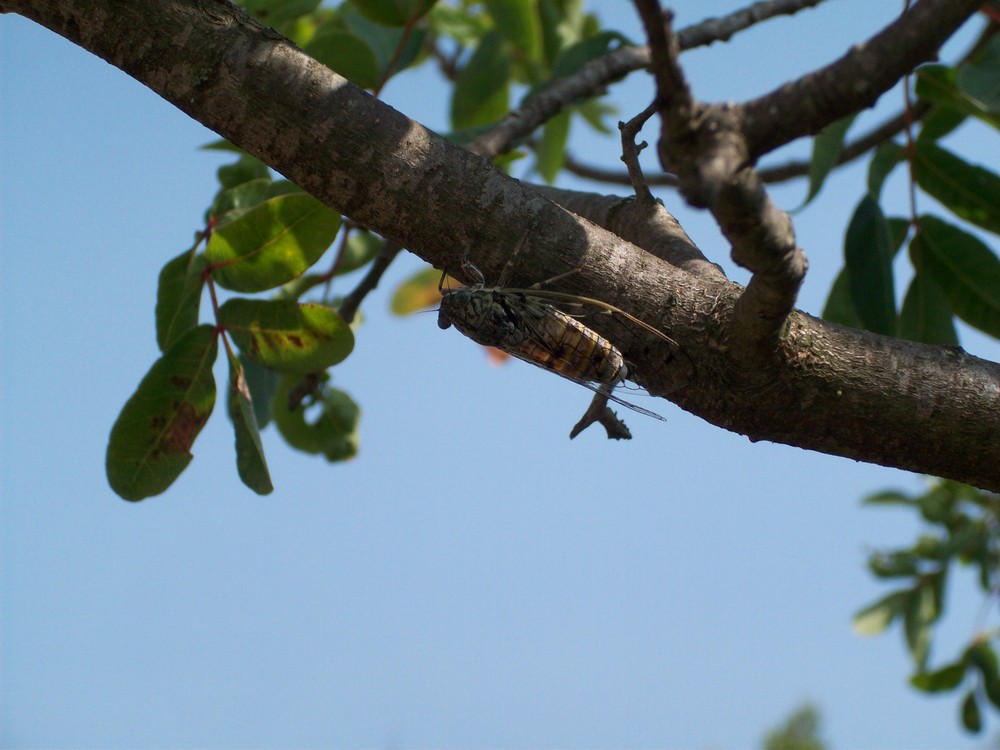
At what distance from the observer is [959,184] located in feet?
8.11

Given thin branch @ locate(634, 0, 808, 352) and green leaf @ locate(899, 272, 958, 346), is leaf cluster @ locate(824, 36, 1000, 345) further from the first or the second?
thin branch @ locate(634, 0, 808, 352)

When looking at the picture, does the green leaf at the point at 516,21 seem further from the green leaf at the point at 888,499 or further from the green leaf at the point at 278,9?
the green leaf at the point at 888,499

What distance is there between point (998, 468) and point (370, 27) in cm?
223

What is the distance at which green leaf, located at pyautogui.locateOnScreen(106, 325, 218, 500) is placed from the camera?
202cm

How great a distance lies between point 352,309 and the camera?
251 centimetres

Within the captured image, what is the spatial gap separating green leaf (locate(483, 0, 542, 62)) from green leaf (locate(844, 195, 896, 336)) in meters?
1.42

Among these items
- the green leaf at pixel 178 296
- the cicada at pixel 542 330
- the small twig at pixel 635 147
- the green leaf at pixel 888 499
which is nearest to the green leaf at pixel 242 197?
the green leaf at pixel 178 296

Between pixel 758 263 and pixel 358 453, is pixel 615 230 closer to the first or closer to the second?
pixel 758 263

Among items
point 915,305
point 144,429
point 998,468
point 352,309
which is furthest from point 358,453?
point 998,468

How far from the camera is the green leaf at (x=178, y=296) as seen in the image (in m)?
2.15

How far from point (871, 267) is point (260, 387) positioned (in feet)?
5.33

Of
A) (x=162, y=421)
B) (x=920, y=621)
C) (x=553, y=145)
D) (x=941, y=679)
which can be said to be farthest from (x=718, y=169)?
(x=920, y=621)

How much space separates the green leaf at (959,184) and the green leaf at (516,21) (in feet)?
4.61

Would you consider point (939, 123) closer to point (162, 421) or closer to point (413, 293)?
point (162, 421)
